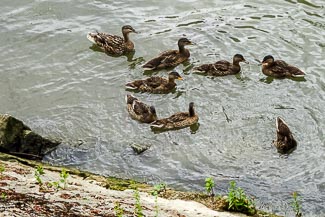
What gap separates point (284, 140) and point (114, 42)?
5.45m

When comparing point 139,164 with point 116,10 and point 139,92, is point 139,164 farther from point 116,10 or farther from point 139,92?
point 116,10

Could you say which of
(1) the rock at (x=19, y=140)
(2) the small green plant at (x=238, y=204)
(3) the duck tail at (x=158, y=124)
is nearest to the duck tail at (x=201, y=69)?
(3) the duck tail at (x=158, y=124)

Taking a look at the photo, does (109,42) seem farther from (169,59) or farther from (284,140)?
(284,140)

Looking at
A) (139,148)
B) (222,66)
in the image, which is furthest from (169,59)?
(139,148)

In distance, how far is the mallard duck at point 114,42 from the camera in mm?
14398

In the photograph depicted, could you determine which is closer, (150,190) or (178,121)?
(150,190)

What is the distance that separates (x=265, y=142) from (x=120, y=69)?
4317mm

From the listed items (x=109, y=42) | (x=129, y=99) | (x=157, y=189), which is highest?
(x=157, y=189)

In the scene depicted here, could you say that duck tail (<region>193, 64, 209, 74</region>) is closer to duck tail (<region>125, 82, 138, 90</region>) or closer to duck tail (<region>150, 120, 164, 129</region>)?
duck tail (<region>125, 82, 138, 90</region>)

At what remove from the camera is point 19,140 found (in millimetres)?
10555

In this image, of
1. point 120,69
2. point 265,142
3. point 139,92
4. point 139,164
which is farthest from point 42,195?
point 120,69

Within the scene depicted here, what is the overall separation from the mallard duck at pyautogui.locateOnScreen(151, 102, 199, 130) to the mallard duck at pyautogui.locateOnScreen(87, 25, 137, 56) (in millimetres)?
3189

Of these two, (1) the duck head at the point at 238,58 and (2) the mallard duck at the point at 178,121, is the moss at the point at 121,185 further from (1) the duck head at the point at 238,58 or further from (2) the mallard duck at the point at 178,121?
(1) the duck head at the point at 238,58

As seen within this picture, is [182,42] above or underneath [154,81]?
above
